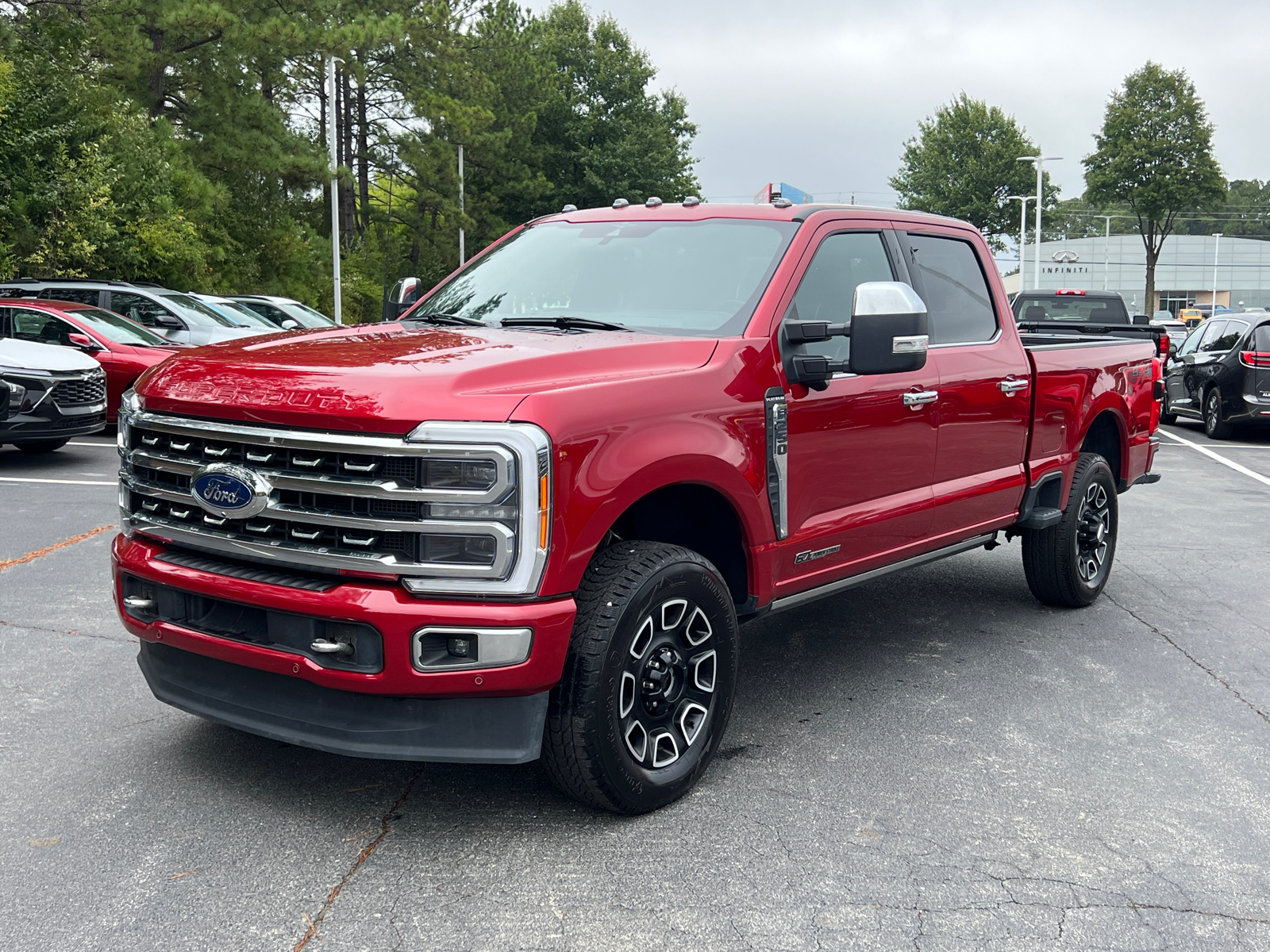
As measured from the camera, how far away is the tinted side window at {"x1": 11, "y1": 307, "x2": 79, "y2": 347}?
13.7 meters

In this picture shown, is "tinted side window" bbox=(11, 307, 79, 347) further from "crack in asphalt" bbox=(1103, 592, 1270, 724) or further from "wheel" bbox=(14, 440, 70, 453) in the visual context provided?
"crack in asphalt" bbox=(1103, 592, 1270, 724)

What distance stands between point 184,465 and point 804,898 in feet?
7.21

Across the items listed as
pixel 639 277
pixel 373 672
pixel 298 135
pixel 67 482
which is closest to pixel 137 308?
pixel 67 482

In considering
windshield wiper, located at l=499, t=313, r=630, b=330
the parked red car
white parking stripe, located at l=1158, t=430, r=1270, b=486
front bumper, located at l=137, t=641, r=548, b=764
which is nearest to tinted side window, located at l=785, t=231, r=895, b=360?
windshield wiper, located at l=499, t=313, r=630, b=330

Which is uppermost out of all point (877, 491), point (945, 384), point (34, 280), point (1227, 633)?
point (34, 280)

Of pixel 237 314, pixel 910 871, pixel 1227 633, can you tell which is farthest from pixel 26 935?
pixel 237 314

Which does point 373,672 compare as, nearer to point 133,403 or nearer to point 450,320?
point 133,403

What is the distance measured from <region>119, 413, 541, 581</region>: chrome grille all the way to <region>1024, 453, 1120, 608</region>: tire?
12.9ft

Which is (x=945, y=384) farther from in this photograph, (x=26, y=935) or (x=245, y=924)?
(x=26, y=935)

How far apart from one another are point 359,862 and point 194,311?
13.1 meters

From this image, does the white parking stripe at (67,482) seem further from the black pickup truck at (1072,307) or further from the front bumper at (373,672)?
the black pickup truck at (1072,307)

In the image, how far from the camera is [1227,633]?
243 inches

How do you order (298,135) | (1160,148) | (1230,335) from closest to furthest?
1. (1230,335)
2. (298,135)
3. (1160,148)

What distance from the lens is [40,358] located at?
11250 mm
